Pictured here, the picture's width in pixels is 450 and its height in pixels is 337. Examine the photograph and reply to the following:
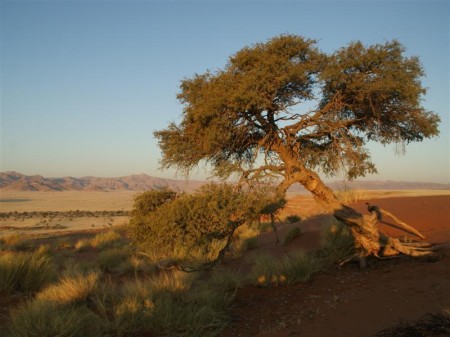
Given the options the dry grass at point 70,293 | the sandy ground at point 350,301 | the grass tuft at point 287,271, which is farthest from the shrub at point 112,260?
the sandy ground at point 350,301

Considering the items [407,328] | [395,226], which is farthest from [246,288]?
[395,226]

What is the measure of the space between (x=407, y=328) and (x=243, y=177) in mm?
5643

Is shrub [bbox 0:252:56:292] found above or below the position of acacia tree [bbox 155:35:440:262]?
below

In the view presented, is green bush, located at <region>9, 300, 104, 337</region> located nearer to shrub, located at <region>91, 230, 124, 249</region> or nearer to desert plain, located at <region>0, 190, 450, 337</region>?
desert plain, located at <region>0, 190, 450, 337</region>

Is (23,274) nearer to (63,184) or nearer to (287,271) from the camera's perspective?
(287,271)

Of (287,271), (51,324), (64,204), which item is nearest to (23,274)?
(51,324)

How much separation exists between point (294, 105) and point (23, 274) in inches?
389

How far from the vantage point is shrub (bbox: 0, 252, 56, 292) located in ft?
38.2

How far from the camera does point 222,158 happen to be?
1198 centimetres

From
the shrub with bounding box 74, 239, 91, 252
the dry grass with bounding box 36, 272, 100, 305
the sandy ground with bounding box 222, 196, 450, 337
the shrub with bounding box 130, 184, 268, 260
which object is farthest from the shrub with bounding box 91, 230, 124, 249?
the shrub with bounding box 130, 184, 268, 260

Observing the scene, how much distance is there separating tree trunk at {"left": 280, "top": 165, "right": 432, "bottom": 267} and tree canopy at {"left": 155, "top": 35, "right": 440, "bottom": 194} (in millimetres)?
78

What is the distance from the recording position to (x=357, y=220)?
10219 mm

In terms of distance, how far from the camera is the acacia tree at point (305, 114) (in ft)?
33.5

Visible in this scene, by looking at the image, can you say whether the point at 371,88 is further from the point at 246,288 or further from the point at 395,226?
the point at 395,226
